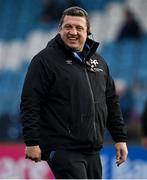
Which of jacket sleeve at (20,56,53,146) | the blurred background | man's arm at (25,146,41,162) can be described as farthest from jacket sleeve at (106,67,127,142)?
the blurred background

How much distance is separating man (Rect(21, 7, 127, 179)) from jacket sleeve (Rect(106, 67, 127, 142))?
250 millimetres

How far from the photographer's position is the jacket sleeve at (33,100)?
16.2 ft

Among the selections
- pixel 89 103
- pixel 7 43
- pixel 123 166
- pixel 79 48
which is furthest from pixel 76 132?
pixel 7 43

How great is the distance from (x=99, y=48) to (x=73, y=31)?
37.2ft

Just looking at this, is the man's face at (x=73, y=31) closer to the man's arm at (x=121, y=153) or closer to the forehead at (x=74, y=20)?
the forehead at (x=74, y=20)

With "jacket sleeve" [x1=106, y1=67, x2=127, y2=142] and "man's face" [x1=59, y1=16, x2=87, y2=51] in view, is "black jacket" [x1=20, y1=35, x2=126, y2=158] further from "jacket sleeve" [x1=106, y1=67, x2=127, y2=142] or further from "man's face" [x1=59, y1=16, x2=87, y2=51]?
"jacket sleeve" [x1=106, y1=67, x2=127, y2=142]

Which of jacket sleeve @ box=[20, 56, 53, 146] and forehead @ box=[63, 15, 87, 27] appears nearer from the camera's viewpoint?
jacket sleeve @ box=[20, 56, 53, 146]

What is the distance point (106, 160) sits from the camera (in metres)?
9.12

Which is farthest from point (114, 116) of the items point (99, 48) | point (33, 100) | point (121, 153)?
point (99, 48)

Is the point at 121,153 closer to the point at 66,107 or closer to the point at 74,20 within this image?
the point at 66,107

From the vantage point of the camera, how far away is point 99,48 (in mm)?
16438

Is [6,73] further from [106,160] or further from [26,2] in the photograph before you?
[106,160]

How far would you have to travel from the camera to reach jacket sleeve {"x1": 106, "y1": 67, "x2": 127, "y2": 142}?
216 inches

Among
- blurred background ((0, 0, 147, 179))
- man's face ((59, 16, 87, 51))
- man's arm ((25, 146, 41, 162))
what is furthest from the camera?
blurred background ((0, 0, 147, 179))
